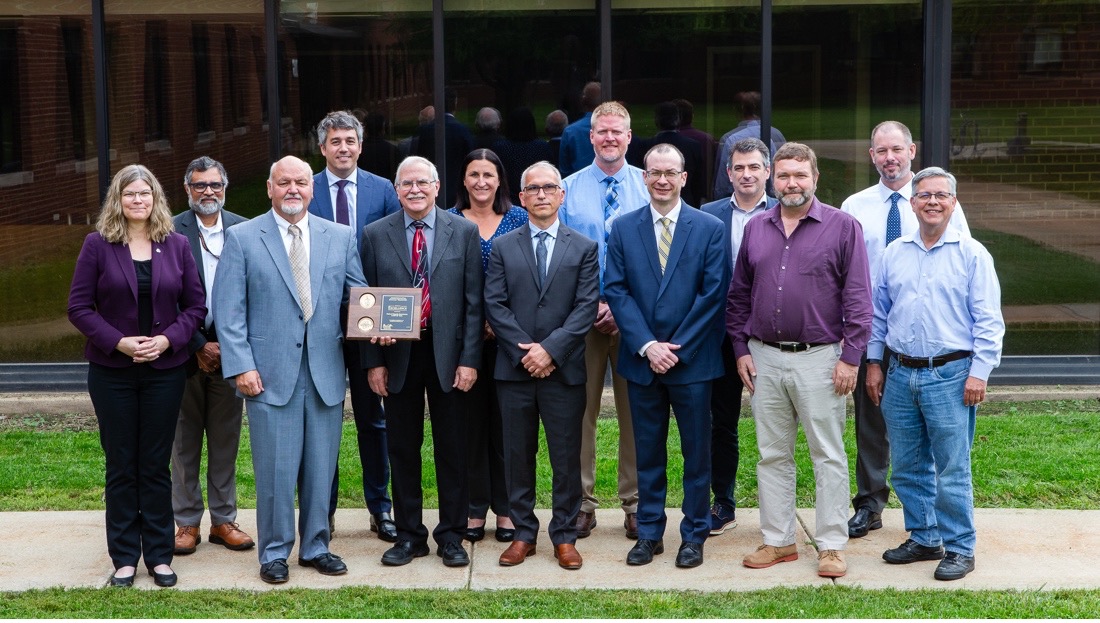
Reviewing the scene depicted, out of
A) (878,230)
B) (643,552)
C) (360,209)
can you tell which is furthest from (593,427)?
(878,230)

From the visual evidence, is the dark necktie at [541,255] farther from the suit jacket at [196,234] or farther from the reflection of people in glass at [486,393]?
the suit jacket at [196,234]

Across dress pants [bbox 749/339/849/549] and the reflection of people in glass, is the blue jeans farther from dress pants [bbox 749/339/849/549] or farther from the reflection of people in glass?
the reflection of people in glass

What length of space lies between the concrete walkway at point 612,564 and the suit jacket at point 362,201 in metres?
1.77

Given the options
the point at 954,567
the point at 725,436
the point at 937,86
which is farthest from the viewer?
the point at 937,86

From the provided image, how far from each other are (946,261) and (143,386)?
156 inches

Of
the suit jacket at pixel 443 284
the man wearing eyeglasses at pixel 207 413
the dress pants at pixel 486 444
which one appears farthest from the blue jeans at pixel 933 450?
the man wearing eyeglasses at pixel 207 413

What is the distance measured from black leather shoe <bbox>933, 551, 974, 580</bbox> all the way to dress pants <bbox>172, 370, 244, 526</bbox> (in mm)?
3715

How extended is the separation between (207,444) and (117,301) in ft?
3.55

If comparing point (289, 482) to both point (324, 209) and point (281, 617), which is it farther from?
point (324, 209)

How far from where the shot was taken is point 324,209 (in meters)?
7.01

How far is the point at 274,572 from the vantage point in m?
6.09

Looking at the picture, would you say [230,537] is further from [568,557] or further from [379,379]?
[568,557]

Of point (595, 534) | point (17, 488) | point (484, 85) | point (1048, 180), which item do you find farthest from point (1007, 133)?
point (17, 488)

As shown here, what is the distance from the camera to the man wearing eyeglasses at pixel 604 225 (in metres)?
6.86
